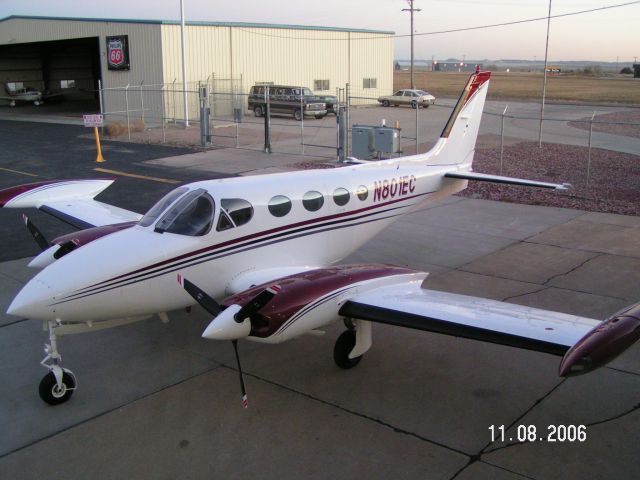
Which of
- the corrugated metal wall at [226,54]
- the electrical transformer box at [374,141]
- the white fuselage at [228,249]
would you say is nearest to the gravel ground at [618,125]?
the electrical transformer box at [374,141]

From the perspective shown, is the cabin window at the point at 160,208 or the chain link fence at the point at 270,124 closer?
the cabin window at the point at 160,208

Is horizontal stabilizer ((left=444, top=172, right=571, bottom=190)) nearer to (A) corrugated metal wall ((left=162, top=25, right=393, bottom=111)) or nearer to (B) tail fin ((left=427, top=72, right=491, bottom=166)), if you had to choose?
(B) tail fin ((left=427, top=72, right=491, bottom=166))

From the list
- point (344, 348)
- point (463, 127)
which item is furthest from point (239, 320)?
point (463, 127)

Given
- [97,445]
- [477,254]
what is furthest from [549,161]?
[97,445]

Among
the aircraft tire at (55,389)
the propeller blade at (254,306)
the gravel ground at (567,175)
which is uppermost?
the propeller blade at (254,306)

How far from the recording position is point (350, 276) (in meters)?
7.53

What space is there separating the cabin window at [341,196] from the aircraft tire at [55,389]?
183 inches

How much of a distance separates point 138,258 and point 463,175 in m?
6.82

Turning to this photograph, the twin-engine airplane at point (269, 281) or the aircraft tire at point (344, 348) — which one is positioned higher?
the twin-engine airplane at point (269, 281)

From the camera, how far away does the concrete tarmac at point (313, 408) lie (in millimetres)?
5855

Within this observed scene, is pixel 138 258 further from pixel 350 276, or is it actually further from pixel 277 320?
pixel 350 276

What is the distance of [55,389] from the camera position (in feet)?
22.5

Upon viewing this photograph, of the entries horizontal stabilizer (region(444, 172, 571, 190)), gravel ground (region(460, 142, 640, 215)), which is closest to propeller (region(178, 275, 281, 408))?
horizontal stabilizer (region(444, 172, 571, 190))
